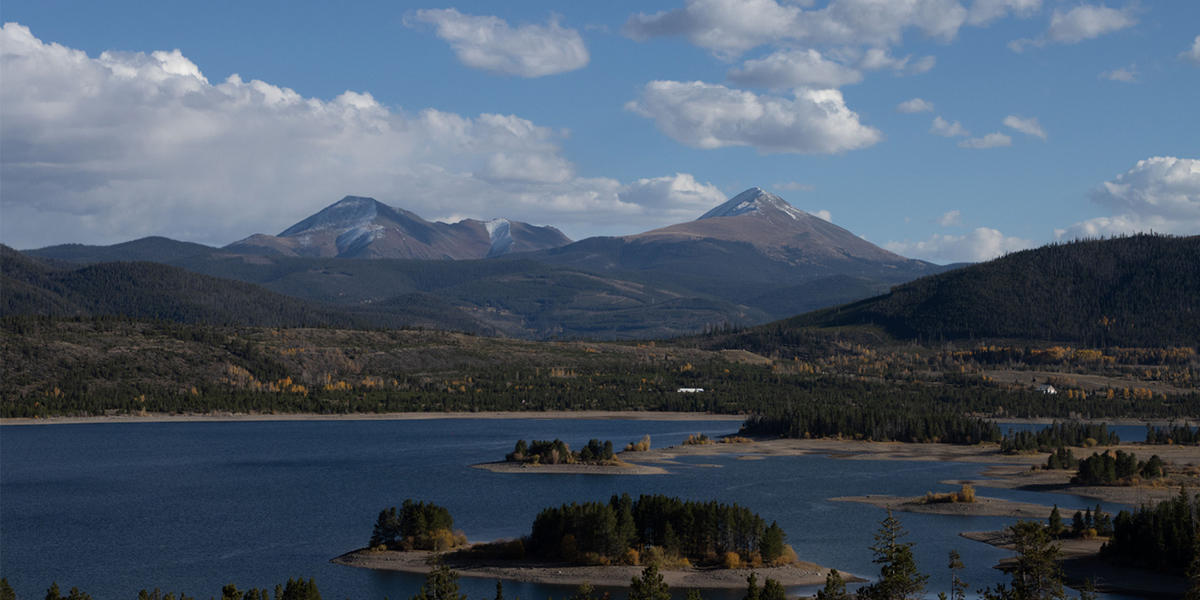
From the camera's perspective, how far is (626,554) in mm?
93688

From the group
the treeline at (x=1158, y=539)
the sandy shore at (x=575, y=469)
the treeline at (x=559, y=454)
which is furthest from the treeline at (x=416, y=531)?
the treeline at (x=559, y=454)

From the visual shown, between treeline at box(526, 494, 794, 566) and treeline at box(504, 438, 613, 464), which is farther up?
treeline at box(504, 438, 613, 464)

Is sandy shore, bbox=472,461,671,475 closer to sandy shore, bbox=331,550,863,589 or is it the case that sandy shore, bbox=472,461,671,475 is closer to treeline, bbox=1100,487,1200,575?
sandy shore, bbox=331,550,863,589

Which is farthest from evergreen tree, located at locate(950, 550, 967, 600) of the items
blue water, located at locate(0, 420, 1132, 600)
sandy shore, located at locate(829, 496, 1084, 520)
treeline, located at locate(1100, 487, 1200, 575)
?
sandy shore, located at locate(829, 496, 1084, 520)

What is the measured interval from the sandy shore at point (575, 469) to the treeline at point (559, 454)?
1.33m

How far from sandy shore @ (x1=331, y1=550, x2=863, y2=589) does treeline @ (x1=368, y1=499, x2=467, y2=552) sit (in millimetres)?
3043

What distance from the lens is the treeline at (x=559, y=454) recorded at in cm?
16738

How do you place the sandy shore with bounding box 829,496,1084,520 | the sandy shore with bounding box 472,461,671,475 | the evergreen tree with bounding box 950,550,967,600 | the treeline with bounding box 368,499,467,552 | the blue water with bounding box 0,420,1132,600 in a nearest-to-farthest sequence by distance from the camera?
1. the evergreen tree with bounding box 950,550,967,600
2. the blue water with bounding box 0,420,1132,600
3. the treeline with bounding box 368,499,467,552
4. the sandy shore with bounding box 829,496,1084,520
5. the sandy shore with bounding box 472,461,671,475

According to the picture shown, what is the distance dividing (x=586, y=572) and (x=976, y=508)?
53.4 metres

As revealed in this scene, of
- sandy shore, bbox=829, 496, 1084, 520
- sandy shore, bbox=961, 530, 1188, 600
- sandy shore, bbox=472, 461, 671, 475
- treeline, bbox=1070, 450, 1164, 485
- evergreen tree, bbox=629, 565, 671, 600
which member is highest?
treeline, bbox=1070, 450, 1164, 485

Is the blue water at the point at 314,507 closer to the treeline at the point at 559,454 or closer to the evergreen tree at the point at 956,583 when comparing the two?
the evergreen tree at the point at 956,583

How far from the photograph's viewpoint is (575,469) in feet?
540

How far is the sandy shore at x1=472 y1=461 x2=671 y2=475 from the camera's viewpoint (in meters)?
162

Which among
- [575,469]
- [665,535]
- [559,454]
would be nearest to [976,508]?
[665,535]
